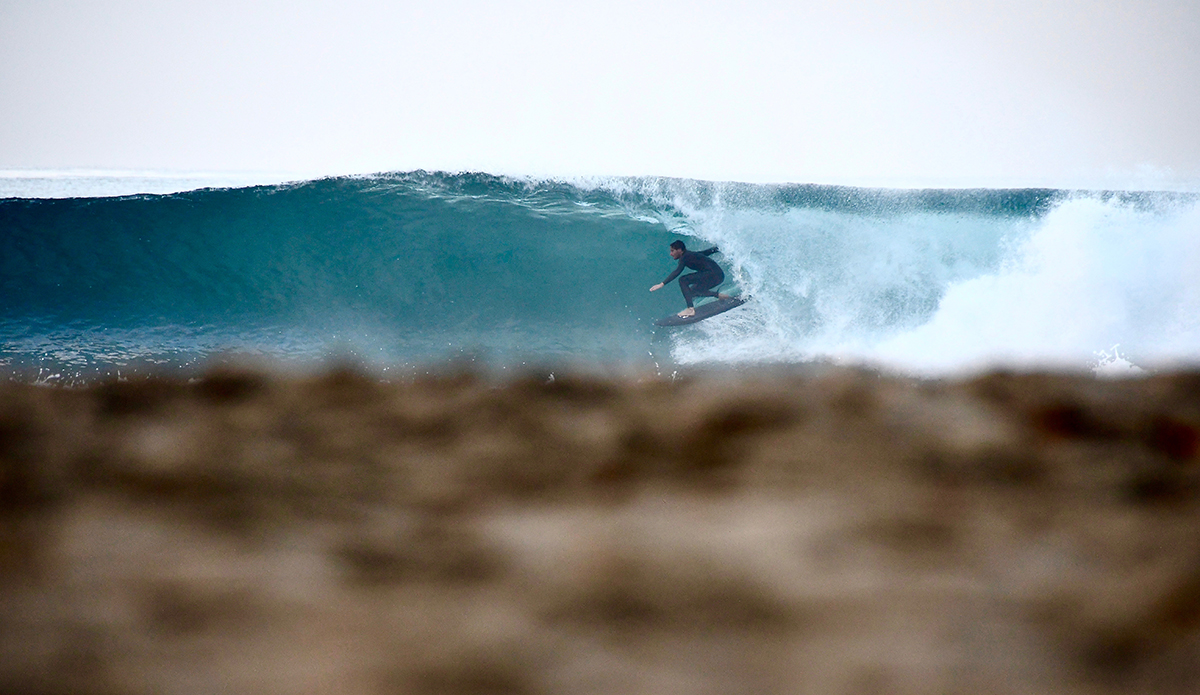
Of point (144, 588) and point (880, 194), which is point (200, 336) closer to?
point (144, 588)

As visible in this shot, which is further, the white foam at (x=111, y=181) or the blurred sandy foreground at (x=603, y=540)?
the white foam at (x=111, y=181)

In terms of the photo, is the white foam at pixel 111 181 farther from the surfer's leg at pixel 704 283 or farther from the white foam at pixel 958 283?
the white foam at pixel 958 283

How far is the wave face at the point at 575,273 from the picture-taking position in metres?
3.20

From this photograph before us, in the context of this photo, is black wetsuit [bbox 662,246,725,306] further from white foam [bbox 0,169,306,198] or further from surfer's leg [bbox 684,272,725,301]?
white foam [bbox 0,169,306,198]

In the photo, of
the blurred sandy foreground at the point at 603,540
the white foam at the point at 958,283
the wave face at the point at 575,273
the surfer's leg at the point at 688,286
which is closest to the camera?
the blurred sandy foreground at the point at 603,540

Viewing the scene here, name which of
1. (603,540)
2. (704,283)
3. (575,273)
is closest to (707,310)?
(704,283)

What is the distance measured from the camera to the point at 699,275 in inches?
140

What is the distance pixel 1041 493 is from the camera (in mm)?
812

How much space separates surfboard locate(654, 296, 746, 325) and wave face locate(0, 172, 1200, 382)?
0.05 metres

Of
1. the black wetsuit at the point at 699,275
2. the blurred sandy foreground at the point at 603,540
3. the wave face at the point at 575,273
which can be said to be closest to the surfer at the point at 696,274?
the black wetsuit at the point at 699,275

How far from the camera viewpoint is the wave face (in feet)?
10.5

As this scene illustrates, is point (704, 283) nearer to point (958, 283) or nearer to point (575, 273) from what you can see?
point (575, 273)

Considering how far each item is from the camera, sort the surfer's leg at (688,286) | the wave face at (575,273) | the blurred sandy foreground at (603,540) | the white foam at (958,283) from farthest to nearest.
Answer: the surfer's leg at (688,286)
the white foam at (958,283)
the wave face at (575,273)
the blurred sandy foreground at (603,540)

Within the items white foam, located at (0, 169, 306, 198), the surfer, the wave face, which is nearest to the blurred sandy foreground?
the wave face
